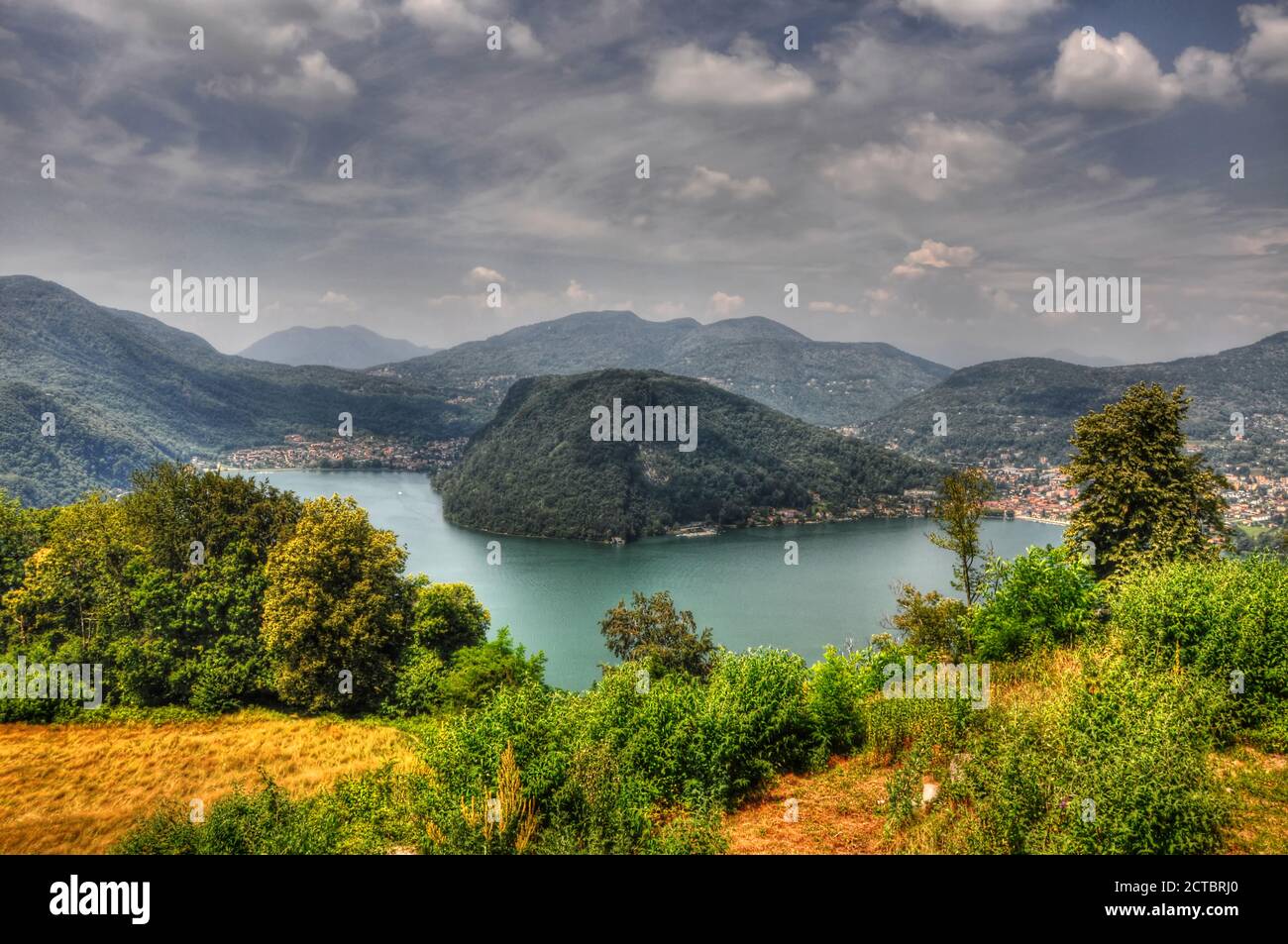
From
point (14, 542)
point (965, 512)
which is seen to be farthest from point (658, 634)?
point (14, 542)

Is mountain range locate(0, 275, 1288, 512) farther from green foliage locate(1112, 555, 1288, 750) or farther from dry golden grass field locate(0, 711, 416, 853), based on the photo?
green foliage locate(1112, 555, 1288, 750)

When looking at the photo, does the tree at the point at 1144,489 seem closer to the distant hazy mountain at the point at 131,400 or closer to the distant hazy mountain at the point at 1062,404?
the distant hazy mountain at the point at 131,400

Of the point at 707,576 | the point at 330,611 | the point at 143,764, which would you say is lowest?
the point at 707,576

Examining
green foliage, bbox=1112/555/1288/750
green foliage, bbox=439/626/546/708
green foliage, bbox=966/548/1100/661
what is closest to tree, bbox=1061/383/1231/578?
green foliage, bbox=966/548/1100/661

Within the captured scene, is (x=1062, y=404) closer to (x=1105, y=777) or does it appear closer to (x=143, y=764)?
(x=1105, y=777)

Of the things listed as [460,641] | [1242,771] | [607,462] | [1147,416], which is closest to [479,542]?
[607,462]
